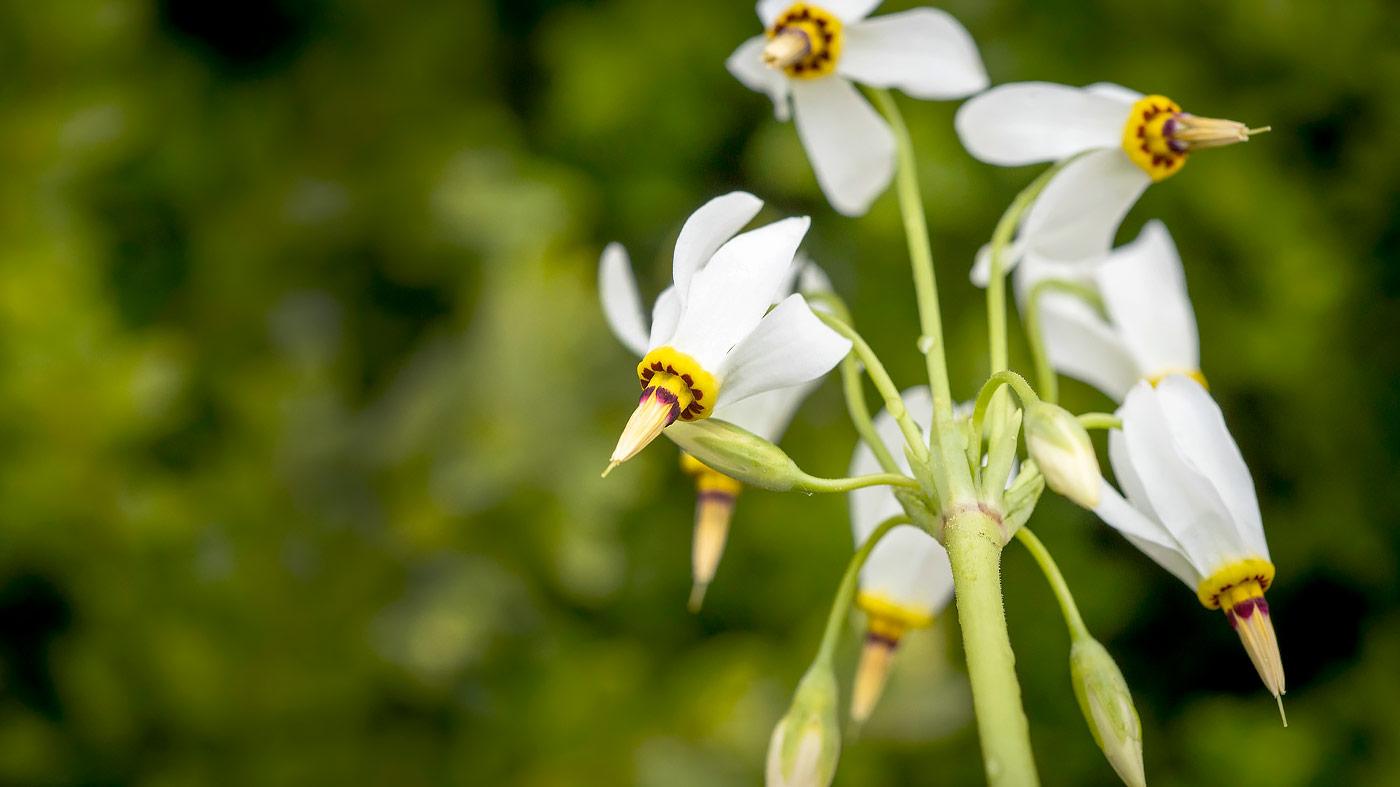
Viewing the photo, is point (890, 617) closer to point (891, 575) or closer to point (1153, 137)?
point (891, 575)

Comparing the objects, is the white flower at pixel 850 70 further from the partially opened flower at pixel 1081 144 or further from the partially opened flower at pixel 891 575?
the partially opened flower at pixel 891 575

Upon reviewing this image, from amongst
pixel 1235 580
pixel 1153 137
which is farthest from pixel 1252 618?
pixel 1153 137

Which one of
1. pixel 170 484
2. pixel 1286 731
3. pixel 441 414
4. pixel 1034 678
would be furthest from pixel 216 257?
pixel 1286 731

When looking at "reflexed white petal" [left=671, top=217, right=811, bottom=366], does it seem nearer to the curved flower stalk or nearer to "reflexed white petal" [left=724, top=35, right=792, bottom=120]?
the curved flower stalk

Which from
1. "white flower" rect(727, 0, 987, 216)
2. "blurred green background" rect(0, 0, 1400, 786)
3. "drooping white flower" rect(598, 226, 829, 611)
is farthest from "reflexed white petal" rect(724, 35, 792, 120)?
"blurred green background" rect(0, 0, 1400, 786)

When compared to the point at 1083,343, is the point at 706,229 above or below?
above

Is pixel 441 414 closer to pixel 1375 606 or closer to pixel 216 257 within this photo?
pixel 216 257

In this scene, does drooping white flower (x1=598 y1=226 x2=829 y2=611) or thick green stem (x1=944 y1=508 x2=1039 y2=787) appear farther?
drooping white flower (x1=598 y1=226 x2=829 y2=611)
